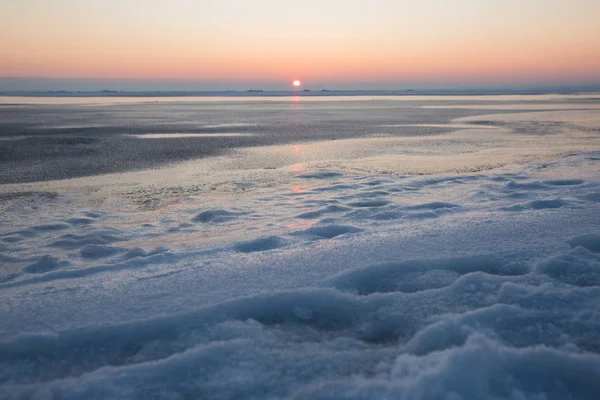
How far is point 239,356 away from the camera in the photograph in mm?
2562

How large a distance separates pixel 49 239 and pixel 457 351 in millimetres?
4277

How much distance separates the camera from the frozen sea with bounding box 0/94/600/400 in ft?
7.83

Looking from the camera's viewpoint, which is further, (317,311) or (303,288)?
(303,288)

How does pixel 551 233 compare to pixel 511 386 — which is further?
pixel 551 233

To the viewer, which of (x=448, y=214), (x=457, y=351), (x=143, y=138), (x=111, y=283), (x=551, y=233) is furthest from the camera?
(x=143, y=138)

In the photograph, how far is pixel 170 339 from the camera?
2770 mm

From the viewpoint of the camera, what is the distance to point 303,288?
327 centimetres

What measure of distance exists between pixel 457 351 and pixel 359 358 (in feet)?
1.83

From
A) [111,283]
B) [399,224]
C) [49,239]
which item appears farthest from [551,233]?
[49,239]

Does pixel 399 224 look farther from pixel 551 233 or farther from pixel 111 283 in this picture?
pixel 111 283

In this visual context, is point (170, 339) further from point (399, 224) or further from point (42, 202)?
point (42, 202)

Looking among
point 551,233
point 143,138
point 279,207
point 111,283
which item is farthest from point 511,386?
point 143,138

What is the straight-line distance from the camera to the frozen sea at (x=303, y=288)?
239 centimetres

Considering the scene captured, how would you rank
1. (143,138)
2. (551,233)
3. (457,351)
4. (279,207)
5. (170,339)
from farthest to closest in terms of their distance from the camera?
(143,138)
(279,207)
(551,233)
(170,339)
(457,351)
